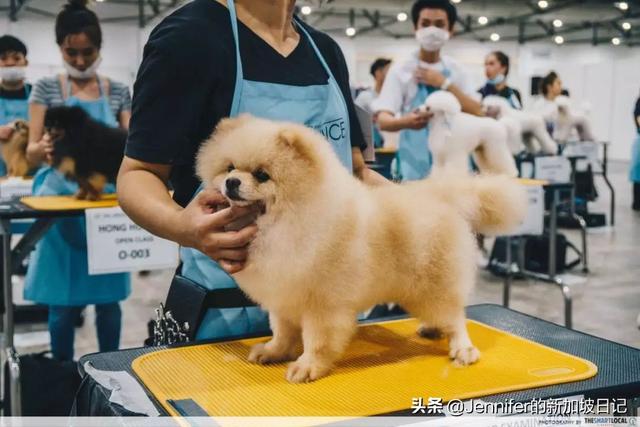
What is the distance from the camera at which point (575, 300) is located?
15.5 ft

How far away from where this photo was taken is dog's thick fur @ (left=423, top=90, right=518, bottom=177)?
132 inches

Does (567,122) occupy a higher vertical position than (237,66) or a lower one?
higher

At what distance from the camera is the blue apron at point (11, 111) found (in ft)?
14.5

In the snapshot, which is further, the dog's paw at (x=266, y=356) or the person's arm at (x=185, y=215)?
the dog's paw at (x=266, y=356)

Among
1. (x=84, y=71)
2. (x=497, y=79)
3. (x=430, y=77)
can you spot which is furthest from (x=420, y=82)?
(x=497, y=79)

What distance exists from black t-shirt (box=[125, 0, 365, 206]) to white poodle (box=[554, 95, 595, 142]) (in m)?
6.40

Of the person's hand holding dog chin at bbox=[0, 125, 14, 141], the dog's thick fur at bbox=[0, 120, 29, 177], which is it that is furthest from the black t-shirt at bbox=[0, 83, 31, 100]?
the person's hand holding dog chin at bbox=[0, 125, 14, 141]

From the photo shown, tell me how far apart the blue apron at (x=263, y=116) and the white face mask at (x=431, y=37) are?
2256 mm

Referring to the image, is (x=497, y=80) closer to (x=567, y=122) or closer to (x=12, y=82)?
(x=567, y=122)

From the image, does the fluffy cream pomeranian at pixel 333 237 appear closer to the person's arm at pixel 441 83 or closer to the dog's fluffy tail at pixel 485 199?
the dog's fluffy tail at pixel 485 199

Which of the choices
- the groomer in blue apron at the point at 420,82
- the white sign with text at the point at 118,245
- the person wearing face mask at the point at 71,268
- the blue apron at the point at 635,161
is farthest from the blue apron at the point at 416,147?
the blue apron at the point at 635,161

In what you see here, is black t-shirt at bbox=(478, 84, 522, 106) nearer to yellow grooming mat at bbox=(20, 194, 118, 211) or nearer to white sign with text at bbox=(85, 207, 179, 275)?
yellow grooming mat at bbox=(20, 194, 118, 211)

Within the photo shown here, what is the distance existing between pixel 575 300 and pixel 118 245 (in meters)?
3.40

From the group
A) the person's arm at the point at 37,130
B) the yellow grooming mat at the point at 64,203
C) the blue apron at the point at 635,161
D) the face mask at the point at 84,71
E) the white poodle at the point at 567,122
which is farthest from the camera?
the blue apron at the point at 635,161
